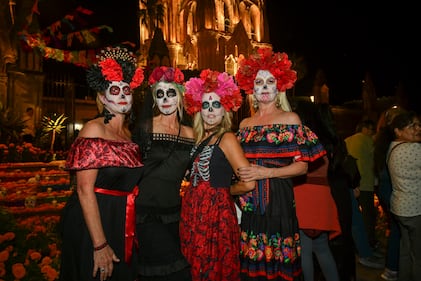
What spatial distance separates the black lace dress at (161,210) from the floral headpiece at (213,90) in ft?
1.43

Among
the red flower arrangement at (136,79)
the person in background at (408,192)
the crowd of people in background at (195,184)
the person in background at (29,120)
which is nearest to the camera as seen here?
the crowd of people in background at (195,184)

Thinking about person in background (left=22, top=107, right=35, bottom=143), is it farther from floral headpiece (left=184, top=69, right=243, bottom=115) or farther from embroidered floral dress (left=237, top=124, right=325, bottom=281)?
embroidered floral dress (left=237, top=124, right=325, bottom=281)

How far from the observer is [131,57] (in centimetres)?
334

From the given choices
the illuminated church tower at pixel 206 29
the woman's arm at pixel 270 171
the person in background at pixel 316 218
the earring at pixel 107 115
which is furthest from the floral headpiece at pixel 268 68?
the illuminated church tower at pixel 206 29

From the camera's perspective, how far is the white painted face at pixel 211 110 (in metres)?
3.53

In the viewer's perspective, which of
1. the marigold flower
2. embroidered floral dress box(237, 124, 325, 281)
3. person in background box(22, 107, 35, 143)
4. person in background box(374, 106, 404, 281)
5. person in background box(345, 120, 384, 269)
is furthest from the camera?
person in background box(22, 107, 35, 143)

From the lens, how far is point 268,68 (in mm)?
3551

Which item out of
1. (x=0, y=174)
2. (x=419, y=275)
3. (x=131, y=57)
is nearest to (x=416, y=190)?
(x=419, y=275)

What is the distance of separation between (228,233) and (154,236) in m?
0.68

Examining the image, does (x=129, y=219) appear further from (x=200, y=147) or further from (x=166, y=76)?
(x=166, y=76)

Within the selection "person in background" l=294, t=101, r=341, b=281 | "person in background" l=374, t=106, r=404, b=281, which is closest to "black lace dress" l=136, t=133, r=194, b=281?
"person in background" l=294, t=101, r=341, b=281

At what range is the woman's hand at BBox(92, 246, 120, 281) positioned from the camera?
9.23ft

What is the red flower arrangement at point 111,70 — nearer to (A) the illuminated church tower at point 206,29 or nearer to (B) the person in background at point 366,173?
(B) the person in background at point 366,173

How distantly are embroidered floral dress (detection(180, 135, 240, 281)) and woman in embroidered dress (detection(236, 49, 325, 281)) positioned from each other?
0.19 m
